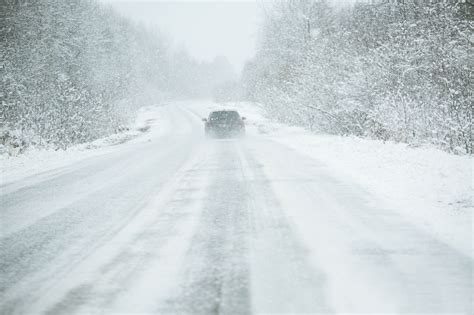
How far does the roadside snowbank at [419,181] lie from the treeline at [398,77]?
4.14 ft

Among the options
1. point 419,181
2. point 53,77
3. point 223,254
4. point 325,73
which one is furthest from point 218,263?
point 53,77

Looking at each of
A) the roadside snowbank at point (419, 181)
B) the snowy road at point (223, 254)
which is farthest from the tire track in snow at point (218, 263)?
the roadside snowbank at point (419, 181)

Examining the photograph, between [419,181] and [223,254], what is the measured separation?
4653mm

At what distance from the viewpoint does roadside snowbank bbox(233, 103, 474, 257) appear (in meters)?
4.84

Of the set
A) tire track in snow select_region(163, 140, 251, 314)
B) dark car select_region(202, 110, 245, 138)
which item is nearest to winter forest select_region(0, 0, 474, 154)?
dark car select_region(202, 110, 245, 138)

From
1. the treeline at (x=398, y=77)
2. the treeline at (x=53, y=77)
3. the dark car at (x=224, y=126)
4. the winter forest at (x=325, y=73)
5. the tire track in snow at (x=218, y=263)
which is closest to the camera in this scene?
the tire track in snow at (x=218, y=263)

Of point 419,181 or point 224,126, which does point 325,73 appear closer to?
point 224,126

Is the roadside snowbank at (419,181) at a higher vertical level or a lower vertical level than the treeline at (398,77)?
lower

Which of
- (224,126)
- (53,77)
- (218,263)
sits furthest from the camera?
(53,77)

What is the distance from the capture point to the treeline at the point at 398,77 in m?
11.3

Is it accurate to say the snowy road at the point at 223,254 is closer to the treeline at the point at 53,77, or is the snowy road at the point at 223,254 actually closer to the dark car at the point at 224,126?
the treeline at the point at 53,77

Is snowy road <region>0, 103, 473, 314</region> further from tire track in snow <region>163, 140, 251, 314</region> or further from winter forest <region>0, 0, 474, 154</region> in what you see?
winter forest <region>0, 0, 474, 154</region>

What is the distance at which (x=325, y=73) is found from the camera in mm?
18469

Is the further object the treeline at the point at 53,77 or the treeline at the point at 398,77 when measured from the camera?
the treeline at the point at 53,77
